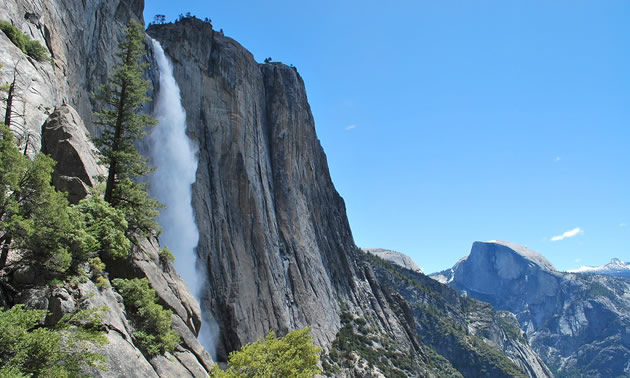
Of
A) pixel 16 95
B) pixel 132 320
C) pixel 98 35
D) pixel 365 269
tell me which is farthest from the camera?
pixel 365 269

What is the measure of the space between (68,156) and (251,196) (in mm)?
39874

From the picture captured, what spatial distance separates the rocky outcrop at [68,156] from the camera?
72.2ft

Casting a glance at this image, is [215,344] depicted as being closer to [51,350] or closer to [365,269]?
[51,350]

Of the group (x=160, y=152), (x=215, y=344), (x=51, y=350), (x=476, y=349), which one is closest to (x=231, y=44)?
(x=160, y=152)

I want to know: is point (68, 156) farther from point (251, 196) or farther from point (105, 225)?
point (251, 196)

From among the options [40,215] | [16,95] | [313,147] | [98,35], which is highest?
[313,147]

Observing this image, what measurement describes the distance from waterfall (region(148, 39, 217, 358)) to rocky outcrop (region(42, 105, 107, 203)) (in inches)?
1061

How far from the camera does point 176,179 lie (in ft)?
182

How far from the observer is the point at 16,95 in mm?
21781

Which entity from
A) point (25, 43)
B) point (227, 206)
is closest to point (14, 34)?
point (25, 43)

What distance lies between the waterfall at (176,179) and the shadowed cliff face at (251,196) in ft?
3.93

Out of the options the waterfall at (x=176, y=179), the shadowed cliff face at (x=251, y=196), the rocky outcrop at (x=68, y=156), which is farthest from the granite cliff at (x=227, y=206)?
the waterfall at (x=176, y=179)

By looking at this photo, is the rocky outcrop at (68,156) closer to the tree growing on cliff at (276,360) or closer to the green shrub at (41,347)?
the green shrub at (41,347)

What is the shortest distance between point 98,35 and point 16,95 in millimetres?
24339
